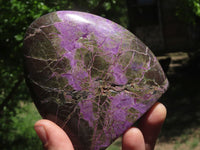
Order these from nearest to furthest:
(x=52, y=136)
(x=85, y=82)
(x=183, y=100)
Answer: (x=52, y=136) < (x=85, y=82) < (x=183, y=100)

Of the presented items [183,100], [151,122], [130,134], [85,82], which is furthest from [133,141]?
[183,100]

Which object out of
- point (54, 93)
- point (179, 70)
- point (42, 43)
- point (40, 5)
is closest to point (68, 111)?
point (54, 93)

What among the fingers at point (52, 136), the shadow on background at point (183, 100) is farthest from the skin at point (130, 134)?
the shadow on background at point (183, 100)

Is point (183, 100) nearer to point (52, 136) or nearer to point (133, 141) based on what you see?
point (133, 141)

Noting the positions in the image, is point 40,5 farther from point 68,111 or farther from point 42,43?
point 68,111

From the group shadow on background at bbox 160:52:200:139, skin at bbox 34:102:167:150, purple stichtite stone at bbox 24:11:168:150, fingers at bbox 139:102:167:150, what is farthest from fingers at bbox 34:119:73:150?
shadow on background at bbox 160:52:200:139

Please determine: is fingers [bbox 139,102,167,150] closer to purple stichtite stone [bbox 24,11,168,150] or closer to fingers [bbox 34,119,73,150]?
purple stichtite stone [bbox 24,11,168,150]
